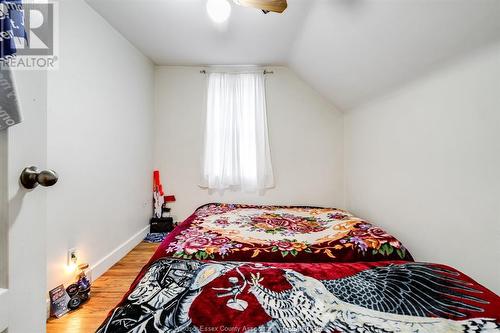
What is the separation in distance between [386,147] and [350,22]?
1064mm

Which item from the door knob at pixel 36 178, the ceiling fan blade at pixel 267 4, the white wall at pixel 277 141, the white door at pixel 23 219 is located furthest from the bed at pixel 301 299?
the white wall at pixel 277 141

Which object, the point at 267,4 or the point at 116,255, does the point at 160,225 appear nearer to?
the point at 116,255

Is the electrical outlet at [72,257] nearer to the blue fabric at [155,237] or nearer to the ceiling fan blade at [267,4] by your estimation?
the blue fabric at [155,237]

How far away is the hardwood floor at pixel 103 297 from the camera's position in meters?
1.36

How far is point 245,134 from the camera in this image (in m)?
2.87

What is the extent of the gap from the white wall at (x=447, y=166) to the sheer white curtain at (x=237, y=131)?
4.43 feet

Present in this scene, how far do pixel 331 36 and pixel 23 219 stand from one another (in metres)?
2.18

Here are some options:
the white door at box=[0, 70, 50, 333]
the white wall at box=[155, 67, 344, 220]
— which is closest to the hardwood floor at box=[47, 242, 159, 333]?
the white wall at box=[155, 67, 344, 220]

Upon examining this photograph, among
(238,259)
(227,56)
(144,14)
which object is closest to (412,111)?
(238,259)

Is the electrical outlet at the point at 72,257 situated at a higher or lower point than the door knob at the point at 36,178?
lower

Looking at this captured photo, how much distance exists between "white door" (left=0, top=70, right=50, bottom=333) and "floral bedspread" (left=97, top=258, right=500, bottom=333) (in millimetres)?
283

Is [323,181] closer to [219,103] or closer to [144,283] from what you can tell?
[219,103]

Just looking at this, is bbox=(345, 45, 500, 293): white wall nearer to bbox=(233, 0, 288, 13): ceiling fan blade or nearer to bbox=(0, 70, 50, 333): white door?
bbox=(233, 0, 288, 13): ceiling fan blade

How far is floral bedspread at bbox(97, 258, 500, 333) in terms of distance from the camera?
2.44 feet
